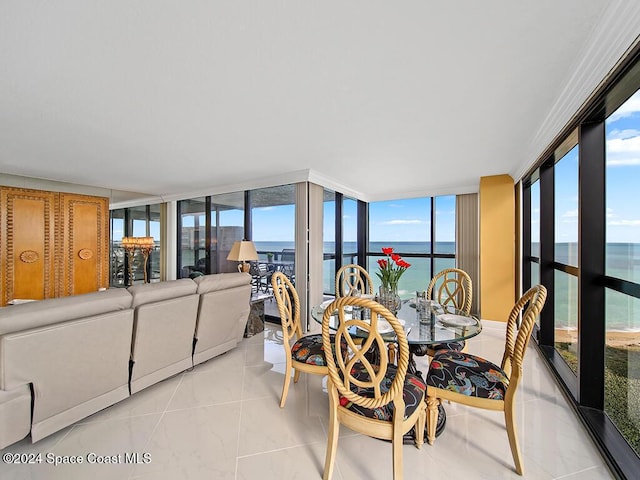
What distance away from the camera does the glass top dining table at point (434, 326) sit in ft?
5.92

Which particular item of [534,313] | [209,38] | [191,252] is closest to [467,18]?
[209,38]

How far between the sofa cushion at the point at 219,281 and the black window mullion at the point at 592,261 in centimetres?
297

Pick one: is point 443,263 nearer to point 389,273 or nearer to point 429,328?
point 389,273

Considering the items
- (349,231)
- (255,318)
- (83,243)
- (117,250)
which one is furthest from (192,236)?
(349,231)

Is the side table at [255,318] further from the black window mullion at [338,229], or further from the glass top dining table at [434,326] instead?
the black window mullion at [338,229]

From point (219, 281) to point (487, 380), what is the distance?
241 cm

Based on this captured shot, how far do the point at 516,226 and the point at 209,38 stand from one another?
4.43m

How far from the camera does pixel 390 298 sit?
2428 mm

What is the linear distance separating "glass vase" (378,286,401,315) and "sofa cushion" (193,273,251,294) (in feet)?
5.07

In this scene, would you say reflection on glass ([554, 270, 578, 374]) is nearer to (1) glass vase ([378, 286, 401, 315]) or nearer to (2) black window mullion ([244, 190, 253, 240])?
(1) glass vase ([378, 286, 401, 315])

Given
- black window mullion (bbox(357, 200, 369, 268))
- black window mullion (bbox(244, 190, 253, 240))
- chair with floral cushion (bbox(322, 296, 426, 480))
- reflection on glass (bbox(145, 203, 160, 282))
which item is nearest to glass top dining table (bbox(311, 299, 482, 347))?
chair with floral cushion (bbox(322, 296, 426, 480))

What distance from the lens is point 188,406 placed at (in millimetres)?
2156

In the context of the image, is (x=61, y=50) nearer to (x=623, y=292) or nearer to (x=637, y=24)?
(x=637, y=24)

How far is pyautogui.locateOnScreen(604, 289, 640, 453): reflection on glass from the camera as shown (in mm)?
1685
